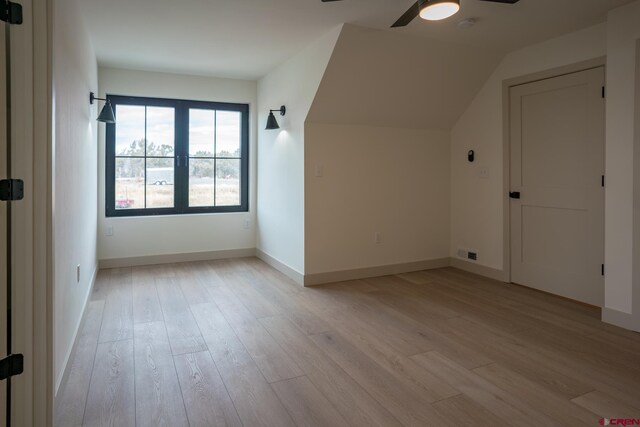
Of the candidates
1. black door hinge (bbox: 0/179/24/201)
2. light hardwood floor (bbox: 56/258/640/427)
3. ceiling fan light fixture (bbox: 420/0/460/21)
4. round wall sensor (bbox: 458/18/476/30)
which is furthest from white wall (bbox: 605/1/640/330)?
black door hinge (bbox: 0/179/24/201)

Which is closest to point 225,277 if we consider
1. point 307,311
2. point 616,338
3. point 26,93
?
point 307,311

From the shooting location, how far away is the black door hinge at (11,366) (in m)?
1.71

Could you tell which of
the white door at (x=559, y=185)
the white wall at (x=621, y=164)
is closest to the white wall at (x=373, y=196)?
the white door at (x=559, y=185)

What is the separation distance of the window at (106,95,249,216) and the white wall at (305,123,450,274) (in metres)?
1.79

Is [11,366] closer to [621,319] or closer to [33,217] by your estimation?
[33,217]

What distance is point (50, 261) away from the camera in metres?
1.84

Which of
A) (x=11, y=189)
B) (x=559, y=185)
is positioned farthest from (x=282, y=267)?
(x=11, y=189)

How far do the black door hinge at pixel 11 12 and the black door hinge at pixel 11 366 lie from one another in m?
1.38

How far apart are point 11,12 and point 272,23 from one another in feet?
7.19

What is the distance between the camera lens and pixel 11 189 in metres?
1.68

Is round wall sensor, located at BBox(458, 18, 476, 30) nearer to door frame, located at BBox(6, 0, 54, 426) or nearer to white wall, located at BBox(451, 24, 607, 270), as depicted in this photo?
white wall, located at BBox(451, 24, 607, 270)

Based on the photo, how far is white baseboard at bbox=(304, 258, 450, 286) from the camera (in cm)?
439

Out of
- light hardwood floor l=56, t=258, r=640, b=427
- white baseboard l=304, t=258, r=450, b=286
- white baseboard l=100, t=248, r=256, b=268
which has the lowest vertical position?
light hardwood floor l=56, t=258, r=640, b=427

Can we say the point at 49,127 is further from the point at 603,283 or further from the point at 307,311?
the point at 603,283
